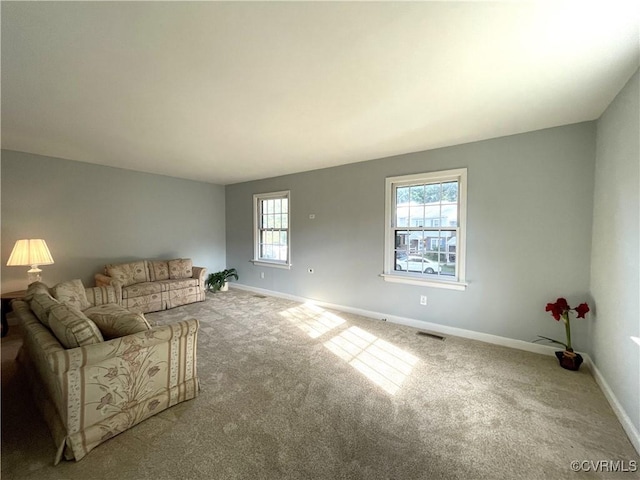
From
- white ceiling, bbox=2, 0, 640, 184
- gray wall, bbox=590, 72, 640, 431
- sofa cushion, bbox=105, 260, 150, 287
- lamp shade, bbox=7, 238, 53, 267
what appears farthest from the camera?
sofa cushion, bbox=105, 260, 150, 287

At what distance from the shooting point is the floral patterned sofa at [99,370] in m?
1.48

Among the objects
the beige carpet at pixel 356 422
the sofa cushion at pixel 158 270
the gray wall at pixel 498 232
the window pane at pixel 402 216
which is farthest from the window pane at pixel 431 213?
the sofa cushion at pixel 158 270

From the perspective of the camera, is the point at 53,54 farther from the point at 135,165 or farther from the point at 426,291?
the point at 426,291

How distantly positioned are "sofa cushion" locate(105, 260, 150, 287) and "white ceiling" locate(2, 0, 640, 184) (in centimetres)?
205

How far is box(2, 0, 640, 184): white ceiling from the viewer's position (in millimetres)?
1286

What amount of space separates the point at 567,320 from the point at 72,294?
17.4ft

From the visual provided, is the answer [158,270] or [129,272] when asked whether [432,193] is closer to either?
[158,270]

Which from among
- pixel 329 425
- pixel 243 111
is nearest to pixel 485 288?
pixel 329 425

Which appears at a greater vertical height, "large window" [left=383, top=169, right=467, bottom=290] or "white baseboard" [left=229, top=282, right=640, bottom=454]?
"large window" [left=383, top=169, right=467, bottom=290]

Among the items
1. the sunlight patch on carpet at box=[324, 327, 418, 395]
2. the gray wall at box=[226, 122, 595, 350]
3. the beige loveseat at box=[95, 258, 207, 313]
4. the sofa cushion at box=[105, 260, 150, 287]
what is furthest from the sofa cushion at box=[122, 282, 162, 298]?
the sunlight patch on carpet at box=[324, 327, 418, 395]

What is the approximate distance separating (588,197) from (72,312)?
15.3 ft

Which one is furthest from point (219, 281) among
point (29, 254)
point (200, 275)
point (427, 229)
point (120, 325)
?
point (427, 229)

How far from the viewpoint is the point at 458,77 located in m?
1.80

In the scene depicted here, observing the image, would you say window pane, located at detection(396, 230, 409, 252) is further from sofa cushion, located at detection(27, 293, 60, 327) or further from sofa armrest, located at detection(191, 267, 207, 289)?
sofa cushion, located at detection(27, 293, 60, 327)
